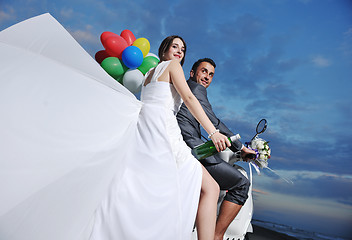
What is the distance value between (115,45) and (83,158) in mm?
2767

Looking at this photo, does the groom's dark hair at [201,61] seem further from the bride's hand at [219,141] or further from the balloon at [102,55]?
the balloon at [102,55]

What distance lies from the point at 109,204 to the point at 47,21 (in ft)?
4.84

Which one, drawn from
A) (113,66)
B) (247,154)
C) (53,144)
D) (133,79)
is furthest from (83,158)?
(113,66)

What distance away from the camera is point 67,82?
4.41 feet

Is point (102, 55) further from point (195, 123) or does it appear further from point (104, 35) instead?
point (195, 123)

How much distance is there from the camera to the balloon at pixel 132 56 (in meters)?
3.48

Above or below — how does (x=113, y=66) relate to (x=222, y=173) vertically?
above

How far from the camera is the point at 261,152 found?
85.3 inches

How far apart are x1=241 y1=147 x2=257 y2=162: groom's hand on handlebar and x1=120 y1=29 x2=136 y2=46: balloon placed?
277cm

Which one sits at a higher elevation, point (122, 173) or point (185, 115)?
point (185, 115)

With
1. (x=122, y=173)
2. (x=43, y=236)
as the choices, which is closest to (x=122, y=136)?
(x=122, y=173)

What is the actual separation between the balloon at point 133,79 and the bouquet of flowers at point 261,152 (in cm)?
202

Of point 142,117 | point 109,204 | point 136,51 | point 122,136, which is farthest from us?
point 136,51

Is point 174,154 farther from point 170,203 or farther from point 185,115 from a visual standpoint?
point 185,115
